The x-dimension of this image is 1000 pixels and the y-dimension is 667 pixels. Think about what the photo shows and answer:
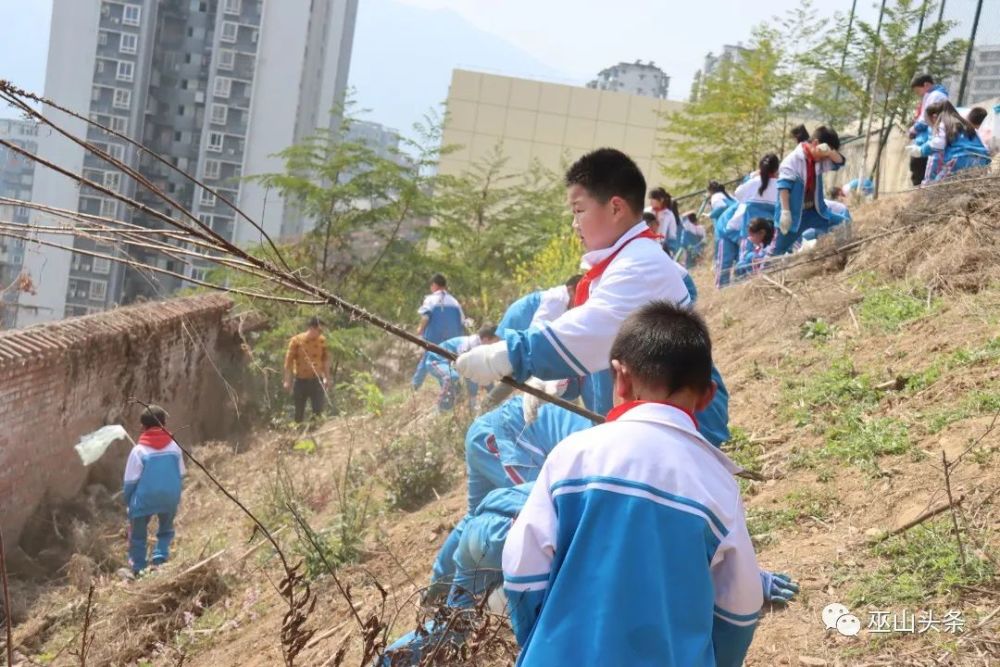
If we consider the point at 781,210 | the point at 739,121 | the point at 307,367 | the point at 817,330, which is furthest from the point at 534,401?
the point at 739,121

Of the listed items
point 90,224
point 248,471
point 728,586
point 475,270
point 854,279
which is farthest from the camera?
point 475,270

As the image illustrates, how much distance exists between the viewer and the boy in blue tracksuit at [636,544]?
90.0 inches

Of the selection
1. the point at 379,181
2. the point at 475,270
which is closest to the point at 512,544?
the point at 379,181

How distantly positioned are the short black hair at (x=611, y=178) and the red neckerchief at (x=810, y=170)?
246 inches

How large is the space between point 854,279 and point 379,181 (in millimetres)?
12587

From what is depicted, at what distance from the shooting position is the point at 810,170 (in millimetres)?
9953

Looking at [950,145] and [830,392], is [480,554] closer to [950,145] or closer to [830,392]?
[830,392]

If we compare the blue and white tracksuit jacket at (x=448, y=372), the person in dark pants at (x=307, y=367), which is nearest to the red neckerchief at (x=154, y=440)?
the blue and white tracksuit jacket at (x=448, y=372)

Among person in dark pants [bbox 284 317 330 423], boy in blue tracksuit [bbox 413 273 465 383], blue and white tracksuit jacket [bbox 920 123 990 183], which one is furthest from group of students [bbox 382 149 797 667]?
person in dark pants [bbox 284 317 330 423]

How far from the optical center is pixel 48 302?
54.9 metres

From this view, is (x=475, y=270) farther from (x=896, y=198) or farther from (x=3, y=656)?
(x=3, y=656)

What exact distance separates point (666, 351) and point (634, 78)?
7624 centimetres

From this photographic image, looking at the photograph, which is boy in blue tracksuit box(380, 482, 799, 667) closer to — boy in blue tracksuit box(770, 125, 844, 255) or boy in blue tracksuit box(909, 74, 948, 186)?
boy in blue tracksuit box(770, 125, 844, 255)

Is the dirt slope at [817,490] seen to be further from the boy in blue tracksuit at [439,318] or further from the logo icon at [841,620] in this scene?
the boy in blue tracksuit at [439,318]
